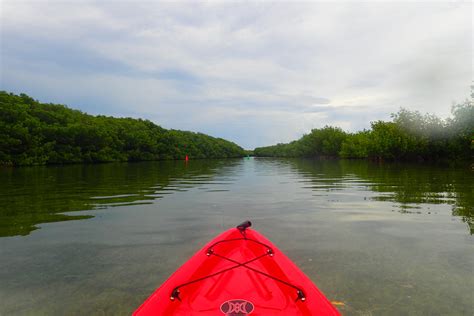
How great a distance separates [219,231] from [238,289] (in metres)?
5.02

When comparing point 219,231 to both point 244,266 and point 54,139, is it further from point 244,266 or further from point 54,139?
point 54,139

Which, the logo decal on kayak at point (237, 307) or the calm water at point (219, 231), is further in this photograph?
the calm water at point (219, 231)

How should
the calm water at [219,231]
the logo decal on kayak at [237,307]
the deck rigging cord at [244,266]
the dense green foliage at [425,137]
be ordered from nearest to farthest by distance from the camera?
the logo decal on kayak at [237,307] → the deck rigging cord at [244,266] → the calm water at [219,231] → the dense green foliage at [425,137]

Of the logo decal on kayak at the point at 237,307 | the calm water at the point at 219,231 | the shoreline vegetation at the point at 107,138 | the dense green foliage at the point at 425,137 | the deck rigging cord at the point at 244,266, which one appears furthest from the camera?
the shoreline vegetation at the point at 107,138

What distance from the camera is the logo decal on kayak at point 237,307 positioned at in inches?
131

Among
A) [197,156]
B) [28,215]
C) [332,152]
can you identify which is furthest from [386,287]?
[197,156]

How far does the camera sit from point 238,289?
3.86 m

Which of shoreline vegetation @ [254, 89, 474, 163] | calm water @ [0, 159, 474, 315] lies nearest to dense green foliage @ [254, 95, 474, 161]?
shoreline vegetation @ [254, 89, 474, 163]

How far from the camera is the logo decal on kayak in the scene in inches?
131

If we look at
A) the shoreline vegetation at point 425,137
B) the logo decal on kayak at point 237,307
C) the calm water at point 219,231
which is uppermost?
the shoreline vegetation at point 425,137

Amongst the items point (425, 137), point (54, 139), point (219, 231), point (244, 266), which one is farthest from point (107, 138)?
point (244, 266)

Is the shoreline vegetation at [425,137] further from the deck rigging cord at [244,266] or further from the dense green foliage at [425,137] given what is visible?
the deck rigging cord at [244,266]

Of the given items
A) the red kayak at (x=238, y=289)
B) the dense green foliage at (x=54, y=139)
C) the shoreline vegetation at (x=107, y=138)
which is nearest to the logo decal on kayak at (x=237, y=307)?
the red kayak at (x=238, y=289)

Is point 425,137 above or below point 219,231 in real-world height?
above
